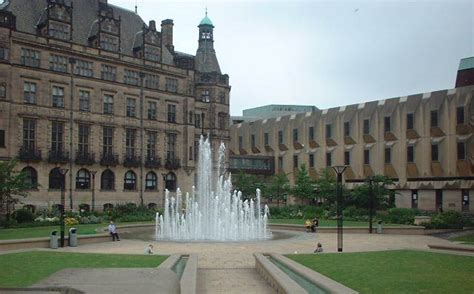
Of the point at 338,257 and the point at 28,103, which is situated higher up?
the point at 28,103

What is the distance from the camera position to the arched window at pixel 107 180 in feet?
193

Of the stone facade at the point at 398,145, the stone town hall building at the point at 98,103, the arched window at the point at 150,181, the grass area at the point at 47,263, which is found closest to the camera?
the grass area at the point at 47,263

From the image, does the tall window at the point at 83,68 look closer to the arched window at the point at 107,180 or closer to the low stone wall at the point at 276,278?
the arched window at the point at 107,180

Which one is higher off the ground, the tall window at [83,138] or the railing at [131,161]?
the tall window at [83,138]

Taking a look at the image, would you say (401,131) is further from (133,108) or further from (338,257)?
(338,257)

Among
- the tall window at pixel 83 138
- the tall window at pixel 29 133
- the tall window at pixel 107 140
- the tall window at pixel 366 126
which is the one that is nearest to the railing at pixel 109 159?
the tall window at pixel 107 140

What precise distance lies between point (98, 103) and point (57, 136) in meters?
5.95

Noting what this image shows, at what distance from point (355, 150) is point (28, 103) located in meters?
38.8

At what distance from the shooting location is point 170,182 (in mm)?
66000

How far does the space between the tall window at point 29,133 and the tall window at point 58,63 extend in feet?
18.6

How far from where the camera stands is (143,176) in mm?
62656

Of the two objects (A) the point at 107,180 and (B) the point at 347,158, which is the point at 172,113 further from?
(B) the point at 347,158

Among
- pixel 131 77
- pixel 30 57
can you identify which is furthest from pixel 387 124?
pixel 30 57

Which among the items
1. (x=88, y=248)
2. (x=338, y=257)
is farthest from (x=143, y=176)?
(x=338, y=257)
